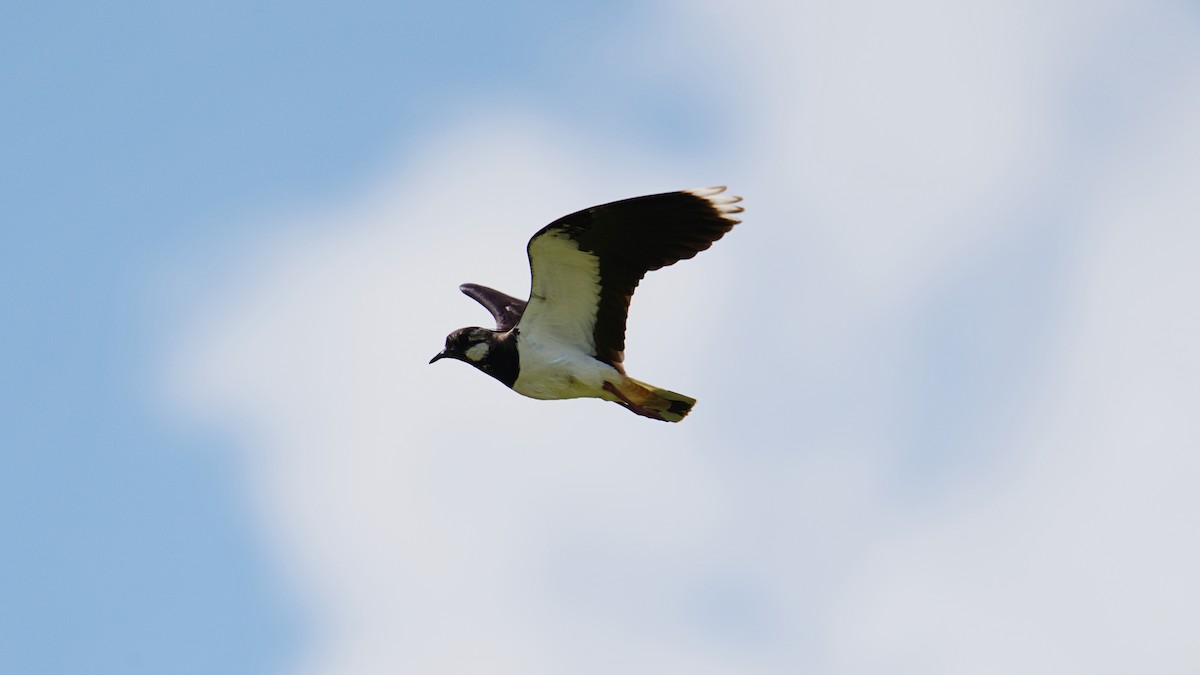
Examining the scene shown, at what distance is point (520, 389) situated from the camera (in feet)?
41.5

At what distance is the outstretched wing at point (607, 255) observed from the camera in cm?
1186

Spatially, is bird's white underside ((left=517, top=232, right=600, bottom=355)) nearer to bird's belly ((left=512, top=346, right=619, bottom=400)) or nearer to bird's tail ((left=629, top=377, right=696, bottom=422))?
bird's belly ((left=512, top=346, right=619, bottom=400))

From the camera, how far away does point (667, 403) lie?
12.6 meters

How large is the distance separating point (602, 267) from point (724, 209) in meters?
1.02

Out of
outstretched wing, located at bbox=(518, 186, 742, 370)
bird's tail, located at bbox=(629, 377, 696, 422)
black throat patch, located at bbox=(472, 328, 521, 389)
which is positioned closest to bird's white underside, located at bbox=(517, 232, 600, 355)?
outstretched wing, located at bbox=(518, 186, 742, 370)

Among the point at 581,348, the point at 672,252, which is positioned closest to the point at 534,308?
the point at 581,348

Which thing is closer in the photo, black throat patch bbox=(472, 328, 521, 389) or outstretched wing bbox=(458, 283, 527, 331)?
black throat patch bbox=(472, 328, 521, 389)

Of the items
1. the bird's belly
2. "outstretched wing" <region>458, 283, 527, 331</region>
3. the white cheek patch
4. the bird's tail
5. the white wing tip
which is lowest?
the bird's tail

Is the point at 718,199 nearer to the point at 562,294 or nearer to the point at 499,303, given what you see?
the point at 562,294

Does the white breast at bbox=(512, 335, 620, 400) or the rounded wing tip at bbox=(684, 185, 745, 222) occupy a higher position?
the rounded wing tip at bbox=(684, 185, 745, 222)

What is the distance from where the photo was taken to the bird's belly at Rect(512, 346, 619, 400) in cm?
1236

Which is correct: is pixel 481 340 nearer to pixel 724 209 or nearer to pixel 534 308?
pixel 534 308

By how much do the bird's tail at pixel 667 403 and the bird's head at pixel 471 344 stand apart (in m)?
1.27

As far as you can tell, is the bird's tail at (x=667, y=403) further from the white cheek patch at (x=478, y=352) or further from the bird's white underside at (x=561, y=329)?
the white cheek patch at (x=478, y=352)
